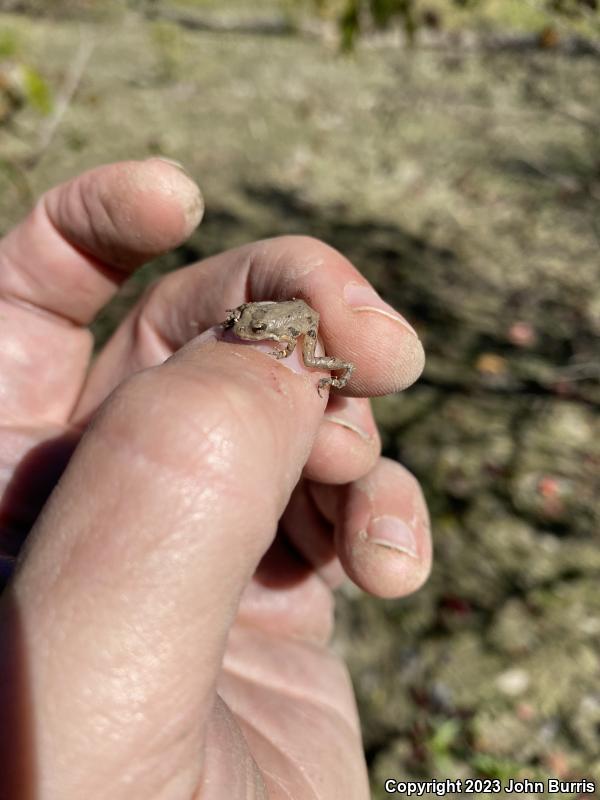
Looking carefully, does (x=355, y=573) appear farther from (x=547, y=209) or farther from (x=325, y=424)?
(x=547, y=209)

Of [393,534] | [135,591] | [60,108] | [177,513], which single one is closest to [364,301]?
[393,534]

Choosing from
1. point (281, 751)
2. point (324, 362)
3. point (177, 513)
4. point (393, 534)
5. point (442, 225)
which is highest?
point (177, 513)

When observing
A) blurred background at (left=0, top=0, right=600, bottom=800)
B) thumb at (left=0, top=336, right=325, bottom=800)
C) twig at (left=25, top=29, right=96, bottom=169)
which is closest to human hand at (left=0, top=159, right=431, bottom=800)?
thumb at (left=0, top=336, right=325, bottom=800)

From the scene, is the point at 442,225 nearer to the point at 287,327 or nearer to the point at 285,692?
the point at 287,327

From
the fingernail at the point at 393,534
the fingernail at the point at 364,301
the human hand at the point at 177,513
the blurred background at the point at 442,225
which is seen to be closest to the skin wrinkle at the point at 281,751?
the human hand at the point at 177,513

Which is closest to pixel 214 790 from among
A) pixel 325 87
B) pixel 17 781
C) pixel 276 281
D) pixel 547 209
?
pixel 17 781

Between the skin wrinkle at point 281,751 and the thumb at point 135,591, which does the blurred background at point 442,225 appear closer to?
the skin wrinkle at point 281,751

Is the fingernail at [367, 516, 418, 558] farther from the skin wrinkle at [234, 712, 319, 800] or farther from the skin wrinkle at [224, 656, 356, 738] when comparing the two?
the skin wrinkle at [234, 712, 319, 800]
